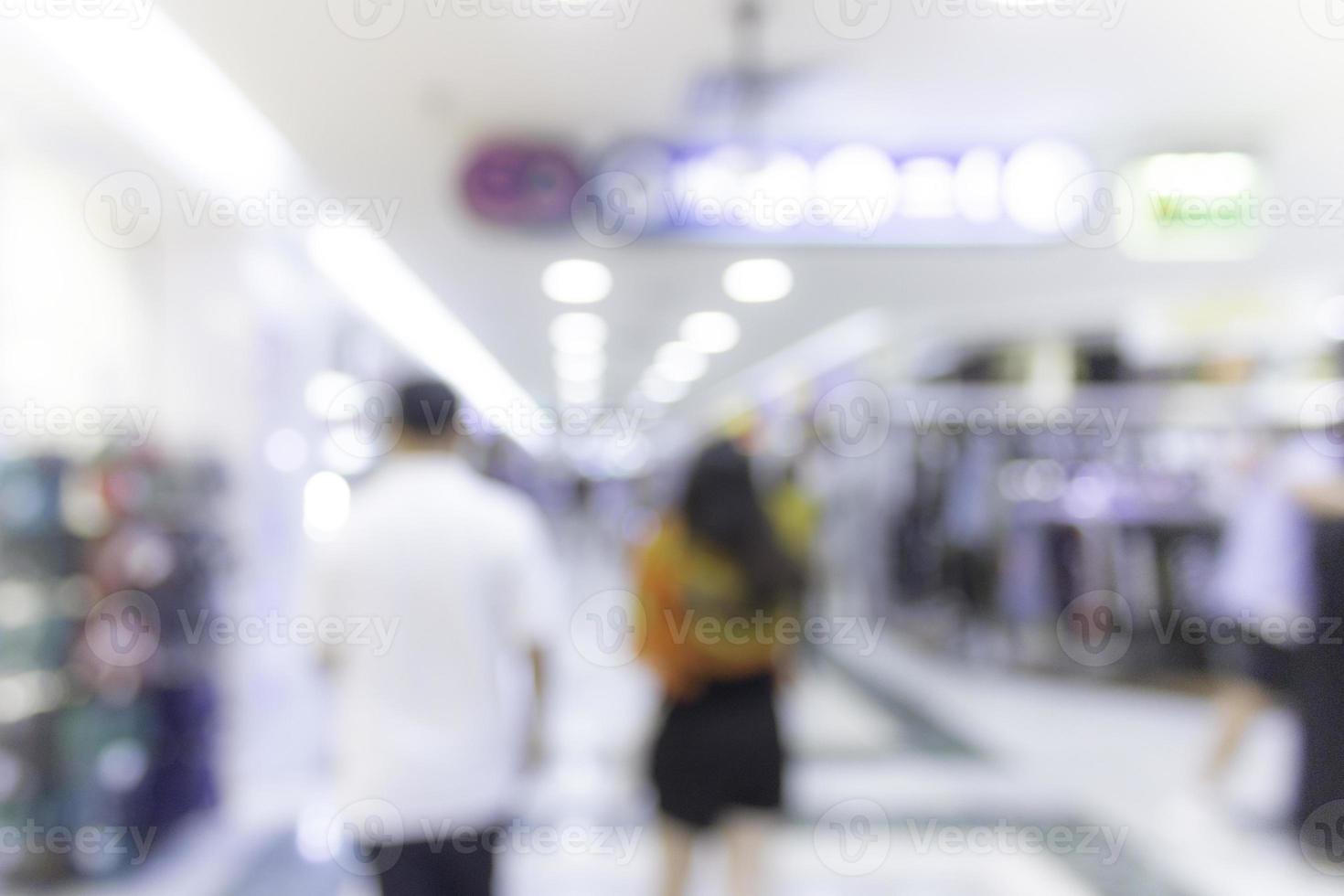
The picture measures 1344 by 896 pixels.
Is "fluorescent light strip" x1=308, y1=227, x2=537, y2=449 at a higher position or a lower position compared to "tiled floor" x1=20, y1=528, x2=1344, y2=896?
higher

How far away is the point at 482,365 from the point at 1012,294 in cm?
719

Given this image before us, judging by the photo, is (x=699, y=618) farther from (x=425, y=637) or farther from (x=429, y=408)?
(x=429, y=408)

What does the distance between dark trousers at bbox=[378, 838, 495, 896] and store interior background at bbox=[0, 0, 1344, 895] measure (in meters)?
1.10

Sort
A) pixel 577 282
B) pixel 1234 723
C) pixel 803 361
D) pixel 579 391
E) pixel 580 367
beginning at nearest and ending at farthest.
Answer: pixel 1234 723 < pixel 577 282 < pixel 803 361 < pixel 580 367 < pixel 579 391

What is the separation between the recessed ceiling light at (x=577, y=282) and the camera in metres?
6.96

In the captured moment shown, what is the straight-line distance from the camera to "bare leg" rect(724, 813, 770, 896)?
2.73 m

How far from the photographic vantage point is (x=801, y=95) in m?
4.48

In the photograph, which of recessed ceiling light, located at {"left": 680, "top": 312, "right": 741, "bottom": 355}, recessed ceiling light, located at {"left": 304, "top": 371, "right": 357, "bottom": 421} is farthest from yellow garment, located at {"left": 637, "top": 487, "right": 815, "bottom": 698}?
recessed ceiling light, located at {"left": 680, "top": 312, "right": 741, "bottom": 355}

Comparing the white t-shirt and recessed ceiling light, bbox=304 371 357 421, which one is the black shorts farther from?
recessed ceiling light, bbox=304 371 357 421

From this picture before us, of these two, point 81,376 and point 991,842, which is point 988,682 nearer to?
point 991,842

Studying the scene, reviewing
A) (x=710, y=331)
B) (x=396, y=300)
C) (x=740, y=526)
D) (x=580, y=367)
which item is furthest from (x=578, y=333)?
(x=740, y=526)

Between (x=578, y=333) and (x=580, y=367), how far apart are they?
2831 mm

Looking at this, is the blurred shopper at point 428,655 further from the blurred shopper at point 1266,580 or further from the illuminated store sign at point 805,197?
the blurred shopper at point 1266,580

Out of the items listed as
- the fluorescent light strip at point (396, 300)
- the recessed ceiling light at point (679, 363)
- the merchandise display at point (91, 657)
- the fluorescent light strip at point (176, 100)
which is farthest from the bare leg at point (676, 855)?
the recessed ceiling light at point (679, 363)
